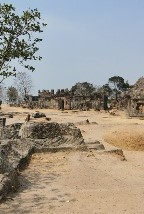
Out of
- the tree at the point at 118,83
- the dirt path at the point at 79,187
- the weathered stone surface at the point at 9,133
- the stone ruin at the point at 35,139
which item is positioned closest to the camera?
the dirt path at the point at 79,187

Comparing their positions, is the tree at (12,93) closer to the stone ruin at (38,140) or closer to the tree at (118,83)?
the tree at (118,83)

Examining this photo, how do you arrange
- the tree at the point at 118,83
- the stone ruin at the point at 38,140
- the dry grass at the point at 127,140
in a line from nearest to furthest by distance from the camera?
the stone ruin at the point at 38,140 < the dry grass at the point at 127,140 < the tree at the point at 118,83

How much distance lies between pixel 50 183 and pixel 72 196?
3.80 ft

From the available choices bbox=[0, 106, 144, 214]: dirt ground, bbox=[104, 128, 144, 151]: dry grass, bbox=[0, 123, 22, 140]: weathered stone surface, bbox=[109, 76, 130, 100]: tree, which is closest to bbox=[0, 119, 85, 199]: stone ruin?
bbox=[0, 123, 22, 140]: weathered stone surface

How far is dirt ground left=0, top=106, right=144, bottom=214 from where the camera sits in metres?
7.17

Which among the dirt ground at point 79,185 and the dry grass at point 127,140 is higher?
the dry grass at point 127,140

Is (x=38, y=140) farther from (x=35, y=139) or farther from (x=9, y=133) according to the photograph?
(x=9, y=133)

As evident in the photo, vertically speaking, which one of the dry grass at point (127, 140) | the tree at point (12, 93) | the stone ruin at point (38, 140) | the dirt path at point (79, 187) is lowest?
the dirt path at point (79, 187)

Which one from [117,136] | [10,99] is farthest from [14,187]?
[10,99]

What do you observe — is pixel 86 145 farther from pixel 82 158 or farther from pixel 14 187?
pixel 14 187

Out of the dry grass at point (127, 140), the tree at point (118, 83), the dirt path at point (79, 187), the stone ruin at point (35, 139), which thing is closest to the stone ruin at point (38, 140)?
the stone ruin at point (35, 139)

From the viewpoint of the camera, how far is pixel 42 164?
1123 centimetres

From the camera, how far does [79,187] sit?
8.59 metres

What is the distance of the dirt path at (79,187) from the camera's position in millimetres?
7152
